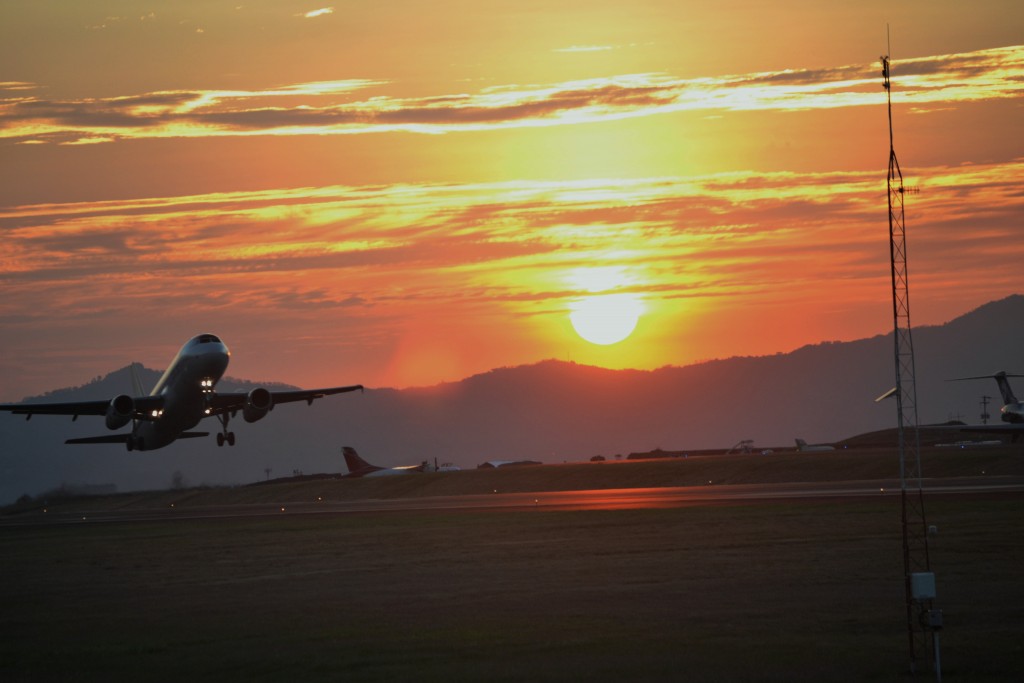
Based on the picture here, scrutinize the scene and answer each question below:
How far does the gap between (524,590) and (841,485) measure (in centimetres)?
5657

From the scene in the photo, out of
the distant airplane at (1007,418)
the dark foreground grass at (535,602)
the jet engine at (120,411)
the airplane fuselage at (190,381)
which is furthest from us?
the distant airplane at (1007,418)

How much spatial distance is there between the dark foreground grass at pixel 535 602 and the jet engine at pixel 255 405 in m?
17.2

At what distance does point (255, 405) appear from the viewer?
269 ft

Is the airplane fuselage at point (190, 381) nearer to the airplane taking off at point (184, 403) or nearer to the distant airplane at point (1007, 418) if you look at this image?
the airplane taking off at point (184, 403)

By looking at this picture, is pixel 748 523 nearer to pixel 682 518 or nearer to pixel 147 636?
pixel 682 518

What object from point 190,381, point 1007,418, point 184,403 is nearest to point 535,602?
point 190,381

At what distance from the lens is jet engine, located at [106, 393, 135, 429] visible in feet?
267

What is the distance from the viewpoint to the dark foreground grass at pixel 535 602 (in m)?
28.2

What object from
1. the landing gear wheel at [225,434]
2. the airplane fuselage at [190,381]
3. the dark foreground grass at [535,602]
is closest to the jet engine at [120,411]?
the airplane fuselage at [190,381]

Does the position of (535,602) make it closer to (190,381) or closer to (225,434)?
(190,381)

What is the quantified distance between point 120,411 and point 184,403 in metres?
4.95

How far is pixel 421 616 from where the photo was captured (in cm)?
3594

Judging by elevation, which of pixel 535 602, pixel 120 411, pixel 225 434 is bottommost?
pixel 535 602

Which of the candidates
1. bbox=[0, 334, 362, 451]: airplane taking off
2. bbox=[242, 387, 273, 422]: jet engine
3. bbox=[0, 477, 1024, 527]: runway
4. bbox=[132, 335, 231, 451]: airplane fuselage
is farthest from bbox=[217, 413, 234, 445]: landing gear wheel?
bbox=[0, 477, 1024, 527]: runway
